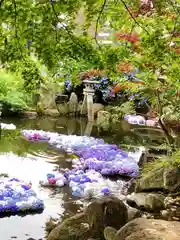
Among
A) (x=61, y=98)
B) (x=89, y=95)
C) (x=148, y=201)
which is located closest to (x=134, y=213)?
(x=148, y=201)

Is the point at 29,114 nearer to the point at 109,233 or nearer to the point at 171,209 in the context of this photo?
the point at 171,209

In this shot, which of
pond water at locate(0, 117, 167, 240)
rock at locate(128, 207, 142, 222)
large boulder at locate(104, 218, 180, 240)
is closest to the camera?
large boulder at locate(104, 218, 180, 240)

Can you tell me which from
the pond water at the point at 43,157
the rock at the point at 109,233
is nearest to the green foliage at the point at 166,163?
the pond water at the point at 43,157

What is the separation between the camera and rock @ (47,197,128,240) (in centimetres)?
389

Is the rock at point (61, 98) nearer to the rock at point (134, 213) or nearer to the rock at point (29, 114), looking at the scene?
the rock at point (29, 114)

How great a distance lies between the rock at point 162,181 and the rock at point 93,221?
1.24 metres

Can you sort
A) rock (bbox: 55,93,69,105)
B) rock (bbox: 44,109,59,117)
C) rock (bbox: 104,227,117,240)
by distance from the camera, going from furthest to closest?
1. rock (bbox: 55,93,69,105)
2. rock (bbox: 44,109,59,117)
3. rock (bbox: 104,227,117,240)

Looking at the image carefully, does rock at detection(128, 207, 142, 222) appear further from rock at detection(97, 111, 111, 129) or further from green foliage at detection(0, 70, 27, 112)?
green foliage at detection(0, 70, 27, 112)

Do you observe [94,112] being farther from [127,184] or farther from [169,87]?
[169,87]

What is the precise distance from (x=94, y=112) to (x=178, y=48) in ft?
25.2

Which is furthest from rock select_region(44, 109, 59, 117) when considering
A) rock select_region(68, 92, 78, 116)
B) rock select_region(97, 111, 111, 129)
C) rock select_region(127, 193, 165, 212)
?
rock select_region(127, 193, 165, 212)

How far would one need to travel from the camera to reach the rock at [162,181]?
5.43 meters

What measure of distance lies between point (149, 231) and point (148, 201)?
186 cm

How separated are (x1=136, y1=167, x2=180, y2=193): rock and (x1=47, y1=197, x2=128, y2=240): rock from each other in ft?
4.08
